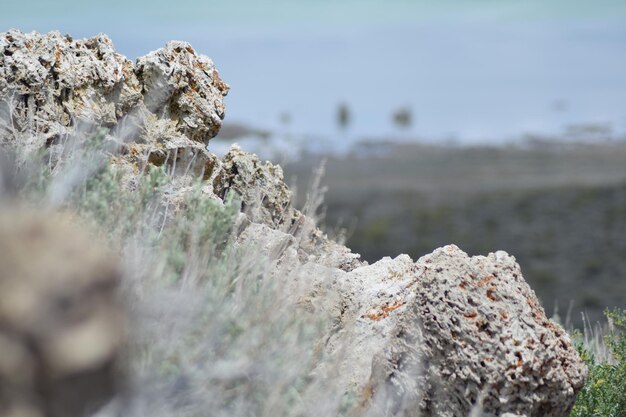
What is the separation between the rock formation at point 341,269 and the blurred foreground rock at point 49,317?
141cm

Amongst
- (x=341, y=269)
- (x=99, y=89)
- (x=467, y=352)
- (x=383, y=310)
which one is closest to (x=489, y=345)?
(x=467, y=352)

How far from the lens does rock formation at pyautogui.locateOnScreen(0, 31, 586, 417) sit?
14.9 ft

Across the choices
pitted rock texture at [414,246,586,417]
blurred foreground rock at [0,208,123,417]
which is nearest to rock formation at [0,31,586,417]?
pitted rock texture at [414,246,586,417]

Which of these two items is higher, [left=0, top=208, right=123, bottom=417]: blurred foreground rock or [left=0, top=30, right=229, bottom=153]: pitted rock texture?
[left=0, top=30, right=229, bottom=153]: pitted rock texture

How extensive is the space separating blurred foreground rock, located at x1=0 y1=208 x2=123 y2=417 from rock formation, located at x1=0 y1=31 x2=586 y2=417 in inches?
55.4

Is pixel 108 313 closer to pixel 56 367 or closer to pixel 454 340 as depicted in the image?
pixel 56 367

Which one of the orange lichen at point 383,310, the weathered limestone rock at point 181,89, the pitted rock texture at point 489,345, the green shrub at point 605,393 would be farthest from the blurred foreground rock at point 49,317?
the green shrub at point 605,393

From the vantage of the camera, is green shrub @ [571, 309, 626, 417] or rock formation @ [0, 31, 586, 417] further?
green shrub @ [571, 309, 626, 417]

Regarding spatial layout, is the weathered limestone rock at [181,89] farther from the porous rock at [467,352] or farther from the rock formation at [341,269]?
the porous rock at [467,352]

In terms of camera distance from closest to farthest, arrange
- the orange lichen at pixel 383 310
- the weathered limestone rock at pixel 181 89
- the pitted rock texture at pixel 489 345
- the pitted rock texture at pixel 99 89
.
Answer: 1. the pitted rock texture at pixel 489 345
2. the orange lichen at pixel 383 310
3. the pitted rock texture at pixel 99 89
4. the weathered limestone rock at pixel 181 89

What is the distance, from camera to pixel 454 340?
4.56 metres

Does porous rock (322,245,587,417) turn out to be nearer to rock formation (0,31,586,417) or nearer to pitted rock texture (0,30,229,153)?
rock formation (0,31,586,417)

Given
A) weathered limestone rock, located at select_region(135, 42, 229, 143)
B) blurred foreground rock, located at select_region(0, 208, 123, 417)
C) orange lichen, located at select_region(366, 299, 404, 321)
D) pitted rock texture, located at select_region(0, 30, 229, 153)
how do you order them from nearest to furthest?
blurred foreground rock, located at select_region(0, 208, 123, 417) → orange lichen, located at select_region(366, 299, 404, 321) → pitted rock texture, located at select_region(0, 30, 229, 153) → weathered limestone rock, located at select_region(135, 42, 229, 143)

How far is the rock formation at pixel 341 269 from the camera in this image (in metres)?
4.55
